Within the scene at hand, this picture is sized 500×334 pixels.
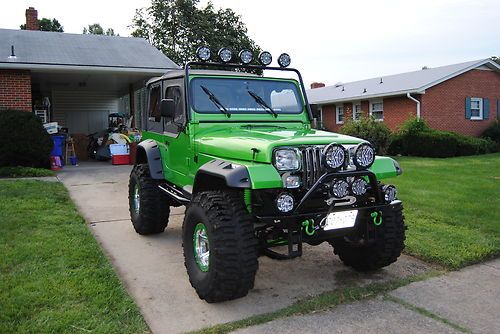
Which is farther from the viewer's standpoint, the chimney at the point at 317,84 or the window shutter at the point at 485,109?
the chimney at the point at 317,84

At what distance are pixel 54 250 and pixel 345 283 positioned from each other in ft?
10.2

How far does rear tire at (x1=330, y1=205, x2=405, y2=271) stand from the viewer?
164 inches

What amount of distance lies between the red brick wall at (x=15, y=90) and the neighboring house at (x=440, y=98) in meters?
14.5

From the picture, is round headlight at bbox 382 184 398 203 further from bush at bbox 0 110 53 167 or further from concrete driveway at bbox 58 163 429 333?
bush at bbox 0 110 53 167

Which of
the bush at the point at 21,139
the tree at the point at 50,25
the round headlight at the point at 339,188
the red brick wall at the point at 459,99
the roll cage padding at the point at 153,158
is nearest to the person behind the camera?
the round headlight at the point at 339,188

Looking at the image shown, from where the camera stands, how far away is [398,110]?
72.2 feet

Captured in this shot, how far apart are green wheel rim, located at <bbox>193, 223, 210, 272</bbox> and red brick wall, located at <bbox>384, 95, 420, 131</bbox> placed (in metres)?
18.6

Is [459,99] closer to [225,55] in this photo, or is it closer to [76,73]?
[76,73]

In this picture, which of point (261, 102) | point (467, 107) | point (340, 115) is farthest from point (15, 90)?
point (467, 107)

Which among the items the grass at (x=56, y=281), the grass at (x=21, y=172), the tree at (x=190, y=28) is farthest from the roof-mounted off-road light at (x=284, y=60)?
the tree at (x=190, y=28)

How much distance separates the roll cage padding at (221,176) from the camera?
346 centimetres

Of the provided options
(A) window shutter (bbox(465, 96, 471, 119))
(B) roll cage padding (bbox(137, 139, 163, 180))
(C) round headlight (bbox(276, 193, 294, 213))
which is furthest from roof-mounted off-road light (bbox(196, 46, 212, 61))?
(A) window shutter (bbox(465, 96, 471, 119))

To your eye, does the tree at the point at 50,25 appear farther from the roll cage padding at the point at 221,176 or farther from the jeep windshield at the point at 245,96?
the roll cage padding at the point at 221,176

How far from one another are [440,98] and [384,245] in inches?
756
